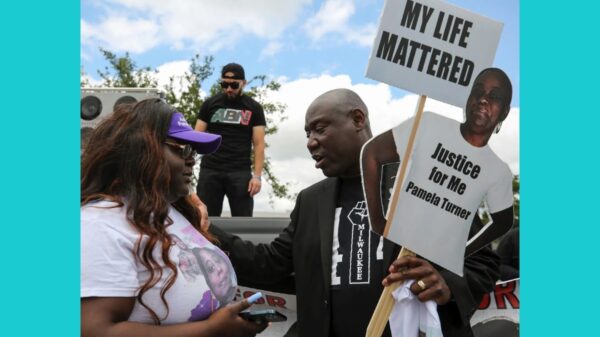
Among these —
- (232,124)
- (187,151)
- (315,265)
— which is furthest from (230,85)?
(187,151)

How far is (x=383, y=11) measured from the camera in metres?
2.02

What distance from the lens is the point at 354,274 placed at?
8.09 feet

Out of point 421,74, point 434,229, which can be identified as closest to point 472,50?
point 421,74

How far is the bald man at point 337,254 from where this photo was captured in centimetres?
240

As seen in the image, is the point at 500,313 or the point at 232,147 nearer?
the point at 500,313

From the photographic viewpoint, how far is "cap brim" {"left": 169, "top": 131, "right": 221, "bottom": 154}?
1.98 meters

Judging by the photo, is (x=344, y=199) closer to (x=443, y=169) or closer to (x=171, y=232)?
(x=443, y=169)

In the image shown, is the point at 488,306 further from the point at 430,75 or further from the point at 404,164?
the point at 430,75

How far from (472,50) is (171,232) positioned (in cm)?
113

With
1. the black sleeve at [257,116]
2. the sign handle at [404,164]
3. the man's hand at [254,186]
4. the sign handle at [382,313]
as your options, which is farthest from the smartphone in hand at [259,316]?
the black sleeve at [257,116]

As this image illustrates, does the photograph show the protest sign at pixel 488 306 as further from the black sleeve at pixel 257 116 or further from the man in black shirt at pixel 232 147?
the black sleeve at pixel 257 116

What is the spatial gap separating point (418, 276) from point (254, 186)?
2.70 meters

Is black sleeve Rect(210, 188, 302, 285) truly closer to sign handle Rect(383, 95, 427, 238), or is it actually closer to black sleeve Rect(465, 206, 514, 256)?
sign handle Rect(383, 95, 427, 238)

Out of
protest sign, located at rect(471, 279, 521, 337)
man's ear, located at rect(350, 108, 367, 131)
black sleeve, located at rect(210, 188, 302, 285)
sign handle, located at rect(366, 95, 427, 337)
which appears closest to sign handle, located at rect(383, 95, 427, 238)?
sign handle, located at rect(366, 95, 427, 337)
